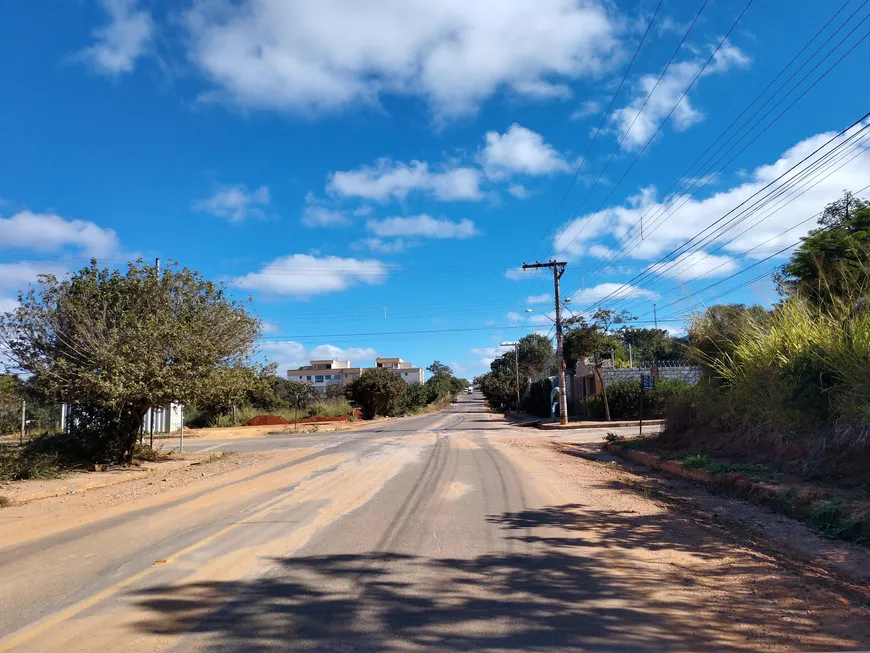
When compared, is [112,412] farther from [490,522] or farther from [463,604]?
[463,604]

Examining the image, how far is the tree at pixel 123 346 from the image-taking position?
1455 cm

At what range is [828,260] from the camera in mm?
15555

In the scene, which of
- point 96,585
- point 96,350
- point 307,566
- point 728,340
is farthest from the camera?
point 728,340

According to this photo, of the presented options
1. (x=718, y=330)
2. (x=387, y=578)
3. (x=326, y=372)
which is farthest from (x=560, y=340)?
(x=326, y=372)

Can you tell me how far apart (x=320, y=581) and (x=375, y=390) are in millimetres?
47260

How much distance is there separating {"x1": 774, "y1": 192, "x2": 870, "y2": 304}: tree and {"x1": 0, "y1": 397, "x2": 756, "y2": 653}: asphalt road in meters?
8.86

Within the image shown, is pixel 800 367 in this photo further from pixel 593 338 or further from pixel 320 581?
pixel 593 338

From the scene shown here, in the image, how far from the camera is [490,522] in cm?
842

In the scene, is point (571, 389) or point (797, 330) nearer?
point (797, 330)

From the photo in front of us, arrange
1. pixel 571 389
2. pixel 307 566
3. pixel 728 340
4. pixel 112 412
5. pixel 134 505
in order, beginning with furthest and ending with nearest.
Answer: pixel 571 389 → pixel 112 412 → pixel 728 340 → pixel 134 505 → pixel 307 566

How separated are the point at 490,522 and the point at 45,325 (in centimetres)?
1234

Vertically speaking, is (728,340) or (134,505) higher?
(728,340)

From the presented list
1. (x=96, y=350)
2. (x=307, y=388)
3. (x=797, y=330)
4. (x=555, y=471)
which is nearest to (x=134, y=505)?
(x=96, y=350)

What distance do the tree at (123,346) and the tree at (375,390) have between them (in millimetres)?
35084
